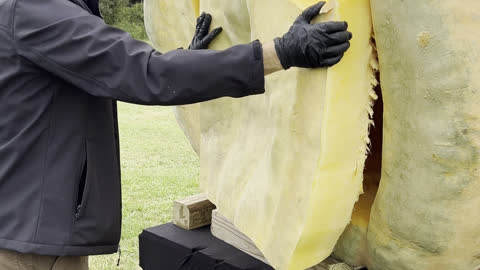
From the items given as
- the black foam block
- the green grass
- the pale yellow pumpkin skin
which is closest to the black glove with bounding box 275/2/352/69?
the pale yellow pumpkin skin

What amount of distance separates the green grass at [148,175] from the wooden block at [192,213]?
90 cm

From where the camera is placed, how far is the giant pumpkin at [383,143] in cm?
125

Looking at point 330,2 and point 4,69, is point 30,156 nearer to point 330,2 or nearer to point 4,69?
point 4,69

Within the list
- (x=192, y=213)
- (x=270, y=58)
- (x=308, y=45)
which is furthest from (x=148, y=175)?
(x=308, y=45)

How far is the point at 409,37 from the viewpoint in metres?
1.28

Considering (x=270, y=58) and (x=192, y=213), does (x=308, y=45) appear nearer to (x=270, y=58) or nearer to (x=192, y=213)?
(x=270, y=58)

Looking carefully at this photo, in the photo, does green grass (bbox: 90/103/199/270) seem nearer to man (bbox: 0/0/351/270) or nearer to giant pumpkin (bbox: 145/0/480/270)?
man (bbox: 0/0/351/270)

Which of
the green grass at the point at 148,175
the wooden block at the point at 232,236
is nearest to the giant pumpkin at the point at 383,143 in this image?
the wooden block at the point at 232,236

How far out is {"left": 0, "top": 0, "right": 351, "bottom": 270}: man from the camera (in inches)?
54.7

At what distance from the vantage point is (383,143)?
4.82 feet

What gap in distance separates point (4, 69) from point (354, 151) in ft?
3.23

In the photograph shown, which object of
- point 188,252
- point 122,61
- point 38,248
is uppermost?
point 122,61

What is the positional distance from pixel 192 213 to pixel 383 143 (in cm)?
129

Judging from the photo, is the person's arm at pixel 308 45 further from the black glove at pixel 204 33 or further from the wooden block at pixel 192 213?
the wooden block at pixel 192 213
